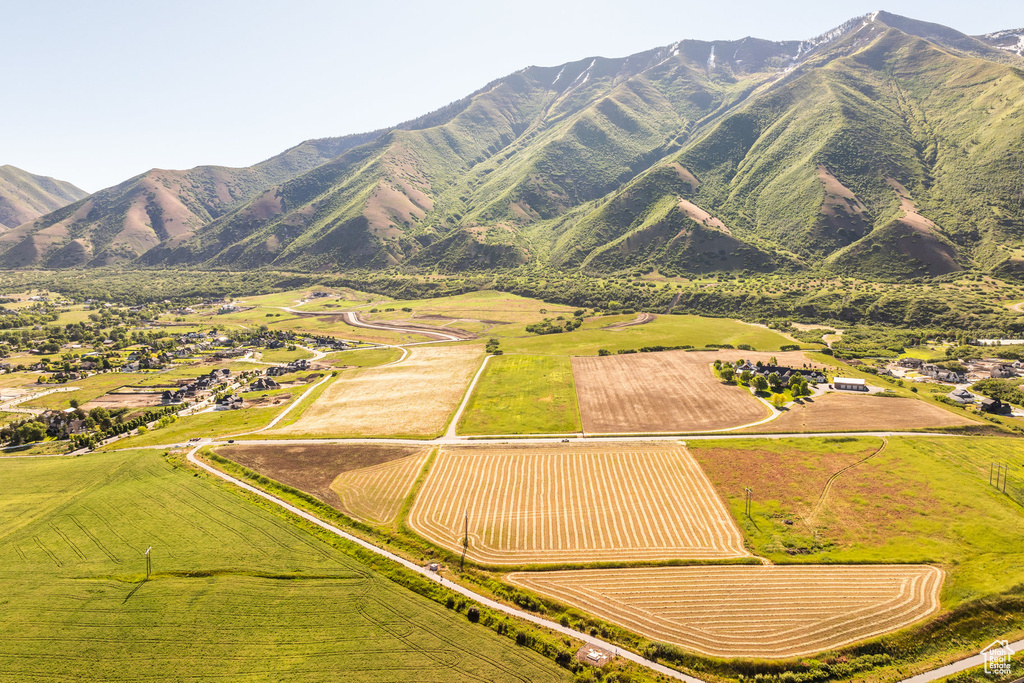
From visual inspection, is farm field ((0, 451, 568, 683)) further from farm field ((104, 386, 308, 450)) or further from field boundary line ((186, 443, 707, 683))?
farm field ((104, 386, 308, 450))

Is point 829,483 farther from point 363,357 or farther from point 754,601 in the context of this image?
point 363,357

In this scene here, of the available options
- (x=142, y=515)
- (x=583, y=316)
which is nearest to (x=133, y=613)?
(x=142, y=515)

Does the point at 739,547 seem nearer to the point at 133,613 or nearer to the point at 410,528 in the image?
the point at 410,528

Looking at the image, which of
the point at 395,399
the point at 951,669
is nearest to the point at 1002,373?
the point at 951,669

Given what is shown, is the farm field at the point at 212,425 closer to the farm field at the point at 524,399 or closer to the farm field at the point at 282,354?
the farm field at the point at 524,399

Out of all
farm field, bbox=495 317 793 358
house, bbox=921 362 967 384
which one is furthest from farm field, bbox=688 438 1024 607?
farm field, bbox=495 317 793 358
